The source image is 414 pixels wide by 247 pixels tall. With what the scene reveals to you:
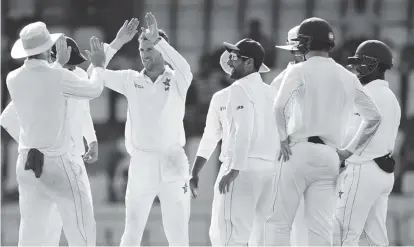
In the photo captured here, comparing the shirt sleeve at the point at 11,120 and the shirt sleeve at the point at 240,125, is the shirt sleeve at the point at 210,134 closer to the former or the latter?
the shirt sleeve at the point at 240,125

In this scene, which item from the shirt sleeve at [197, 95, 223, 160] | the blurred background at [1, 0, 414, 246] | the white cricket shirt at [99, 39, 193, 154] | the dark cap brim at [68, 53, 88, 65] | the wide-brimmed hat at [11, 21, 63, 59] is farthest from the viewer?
the blurred background at [1, 0, 414, 246]

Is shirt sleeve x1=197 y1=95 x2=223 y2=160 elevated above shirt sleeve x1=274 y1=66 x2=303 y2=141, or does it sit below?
below

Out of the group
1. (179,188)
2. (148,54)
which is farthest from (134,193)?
(148,54)

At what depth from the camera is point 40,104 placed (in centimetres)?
761

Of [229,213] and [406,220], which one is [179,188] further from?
[406,220]

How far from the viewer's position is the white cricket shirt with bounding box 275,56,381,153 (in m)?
7.41

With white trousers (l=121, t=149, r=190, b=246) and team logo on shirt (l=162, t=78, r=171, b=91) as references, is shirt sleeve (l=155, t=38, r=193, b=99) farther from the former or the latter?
white trousers (l=121, t=149, r=190, b=246)

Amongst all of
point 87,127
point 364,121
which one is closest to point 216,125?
point 87,127

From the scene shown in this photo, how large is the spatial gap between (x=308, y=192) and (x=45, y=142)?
1.75 meters

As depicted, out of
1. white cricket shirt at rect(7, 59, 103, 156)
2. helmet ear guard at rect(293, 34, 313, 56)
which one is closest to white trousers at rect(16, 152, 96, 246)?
white cricket shirt at rect(7, 59, 103, 156)

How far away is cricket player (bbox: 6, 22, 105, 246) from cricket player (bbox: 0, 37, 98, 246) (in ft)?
2.34

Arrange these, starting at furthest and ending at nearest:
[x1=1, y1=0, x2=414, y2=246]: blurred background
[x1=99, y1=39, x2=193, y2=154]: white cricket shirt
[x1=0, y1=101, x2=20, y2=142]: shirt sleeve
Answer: [x1=1, y1=0, x2=414, y2=246]: blurred background < [x1=99, y1=39, x2=193, y2=154]: white cricket shirt < [x1=0, y1=101, x2=20, y2=142]: shirt sleeve

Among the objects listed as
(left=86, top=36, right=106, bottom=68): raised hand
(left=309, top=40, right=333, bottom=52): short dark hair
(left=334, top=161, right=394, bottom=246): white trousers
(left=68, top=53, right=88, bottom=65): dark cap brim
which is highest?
(left=309, top=40, right=333, bottom=52): short dark hair

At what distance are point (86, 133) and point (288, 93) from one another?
227cm
